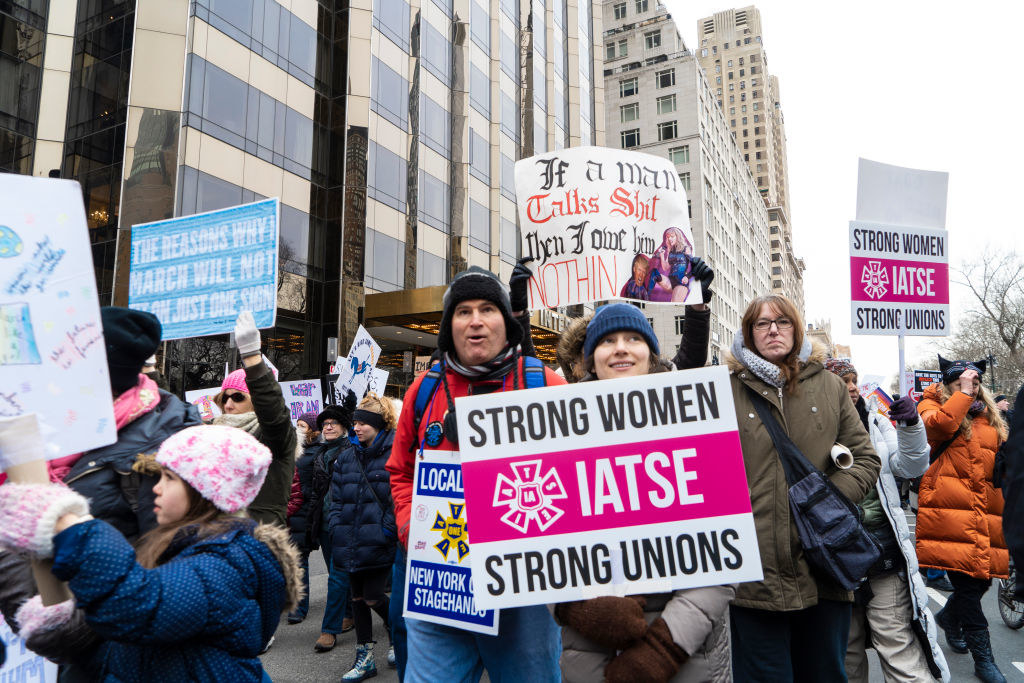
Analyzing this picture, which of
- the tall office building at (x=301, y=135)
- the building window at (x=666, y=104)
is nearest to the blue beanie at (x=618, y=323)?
the tall office building at (x=301, y=135)

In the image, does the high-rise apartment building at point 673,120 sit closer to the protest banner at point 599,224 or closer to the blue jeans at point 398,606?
the protest banner at point 599,224

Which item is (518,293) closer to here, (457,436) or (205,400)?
(457,436)

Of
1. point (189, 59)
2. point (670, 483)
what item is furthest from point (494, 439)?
point (189, 59)

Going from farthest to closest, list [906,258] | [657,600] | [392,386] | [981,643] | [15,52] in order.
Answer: [392,386] → [15,52] → [906,258] → [981,643] → [657,600]

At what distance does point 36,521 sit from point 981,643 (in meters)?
5.60

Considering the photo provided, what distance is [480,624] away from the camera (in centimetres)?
246

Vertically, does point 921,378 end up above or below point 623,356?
above

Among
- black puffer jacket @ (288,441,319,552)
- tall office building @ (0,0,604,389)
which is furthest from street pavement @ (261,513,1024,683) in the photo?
tall office building @ (0,0,604,389)

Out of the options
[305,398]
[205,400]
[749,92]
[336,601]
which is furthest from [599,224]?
[749,92]

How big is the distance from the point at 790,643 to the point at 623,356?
1.41 meters

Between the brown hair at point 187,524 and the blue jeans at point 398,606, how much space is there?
935 mm

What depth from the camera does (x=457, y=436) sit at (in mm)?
2631

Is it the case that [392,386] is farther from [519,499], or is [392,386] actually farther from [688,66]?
[688,66]

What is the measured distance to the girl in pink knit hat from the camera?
1.52 metres
